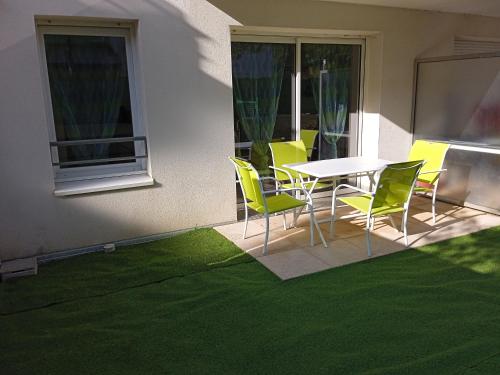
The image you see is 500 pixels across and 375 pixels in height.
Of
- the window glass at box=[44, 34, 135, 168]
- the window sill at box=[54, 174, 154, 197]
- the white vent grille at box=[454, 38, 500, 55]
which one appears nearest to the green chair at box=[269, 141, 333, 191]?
the window sill at box=[54, 174, 154, 197]

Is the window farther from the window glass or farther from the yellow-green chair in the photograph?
the yellow-green chair

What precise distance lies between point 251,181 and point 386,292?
1.59 m

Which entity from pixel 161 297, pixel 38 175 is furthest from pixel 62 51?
→ pixel 161 297

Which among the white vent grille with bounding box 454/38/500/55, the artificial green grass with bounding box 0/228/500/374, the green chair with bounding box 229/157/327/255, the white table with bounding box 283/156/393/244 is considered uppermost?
the white vent grille with bounding box 454/38/500/55

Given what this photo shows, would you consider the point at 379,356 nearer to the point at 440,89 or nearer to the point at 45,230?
the point at 45,230

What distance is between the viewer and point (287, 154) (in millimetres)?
5367

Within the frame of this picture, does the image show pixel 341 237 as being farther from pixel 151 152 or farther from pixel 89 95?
pixel 89 95

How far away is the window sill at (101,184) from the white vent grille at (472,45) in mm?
5121

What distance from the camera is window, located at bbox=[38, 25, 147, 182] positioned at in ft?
14.0

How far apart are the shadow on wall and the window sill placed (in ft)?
0.23

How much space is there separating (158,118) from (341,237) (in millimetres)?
2355

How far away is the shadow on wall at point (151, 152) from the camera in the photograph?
395 cm

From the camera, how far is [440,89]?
5840 millimetres

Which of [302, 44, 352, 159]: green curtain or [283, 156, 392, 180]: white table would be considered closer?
[283, 156, 392, 180]: white table
